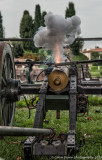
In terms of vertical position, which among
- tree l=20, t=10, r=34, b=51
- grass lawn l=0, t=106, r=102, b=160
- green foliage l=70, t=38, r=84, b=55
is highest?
tree l=20, t=10, r=34, b=51

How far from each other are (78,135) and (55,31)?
1737 millimetres

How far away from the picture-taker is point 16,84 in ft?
15.9

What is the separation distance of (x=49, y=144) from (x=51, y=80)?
1144mm

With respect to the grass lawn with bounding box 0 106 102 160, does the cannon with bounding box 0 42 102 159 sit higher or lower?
higher

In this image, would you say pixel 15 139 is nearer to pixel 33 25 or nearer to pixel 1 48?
pixel 1 48

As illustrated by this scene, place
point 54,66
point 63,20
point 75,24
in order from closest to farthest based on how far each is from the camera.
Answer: point 54,66 → point 63,20 → point 75,24

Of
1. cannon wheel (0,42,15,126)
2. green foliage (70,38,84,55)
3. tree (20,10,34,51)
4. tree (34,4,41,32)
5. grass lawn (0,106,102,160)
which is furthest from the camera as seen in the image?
tree (34,4,41,32)

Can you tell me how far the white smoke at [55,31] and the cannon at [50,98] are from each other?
0.58 metres

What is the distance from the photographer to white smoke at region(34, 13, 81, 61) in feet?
17.1

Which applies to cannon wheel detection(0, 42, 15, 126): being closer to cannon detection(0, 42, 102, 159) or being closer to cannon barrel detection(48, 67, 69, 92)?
cannon detection(0, 42, 102, 159)

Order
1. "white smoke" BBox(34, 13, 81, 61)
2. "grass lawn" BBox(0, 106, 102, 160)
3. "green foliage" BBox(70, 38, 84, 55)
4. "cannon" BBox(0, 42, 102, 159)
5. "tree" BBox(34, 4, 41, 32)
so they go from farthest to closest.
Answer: "tree" BBox(34, 4, 41, 32), "green foliage" BBox(70, 38, 84, 55), "white smoke" BBox(34, 13, 81, 61), "grass lawn" BBox(0, 106, 102, 160), "cannon" BBox(0, 42, 102, 159)

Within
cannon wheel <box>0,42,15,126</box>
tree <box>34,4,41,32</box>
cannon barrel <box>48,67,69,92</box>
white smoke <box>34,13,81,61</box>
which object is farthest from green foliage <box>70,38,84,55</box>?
tree <box>34,4,41,32</box>

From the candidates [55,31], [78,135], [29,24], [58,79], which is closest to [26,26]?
[29,24]

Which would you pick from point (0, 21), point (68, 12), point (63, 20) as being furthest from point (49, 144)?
point (0, 21)
